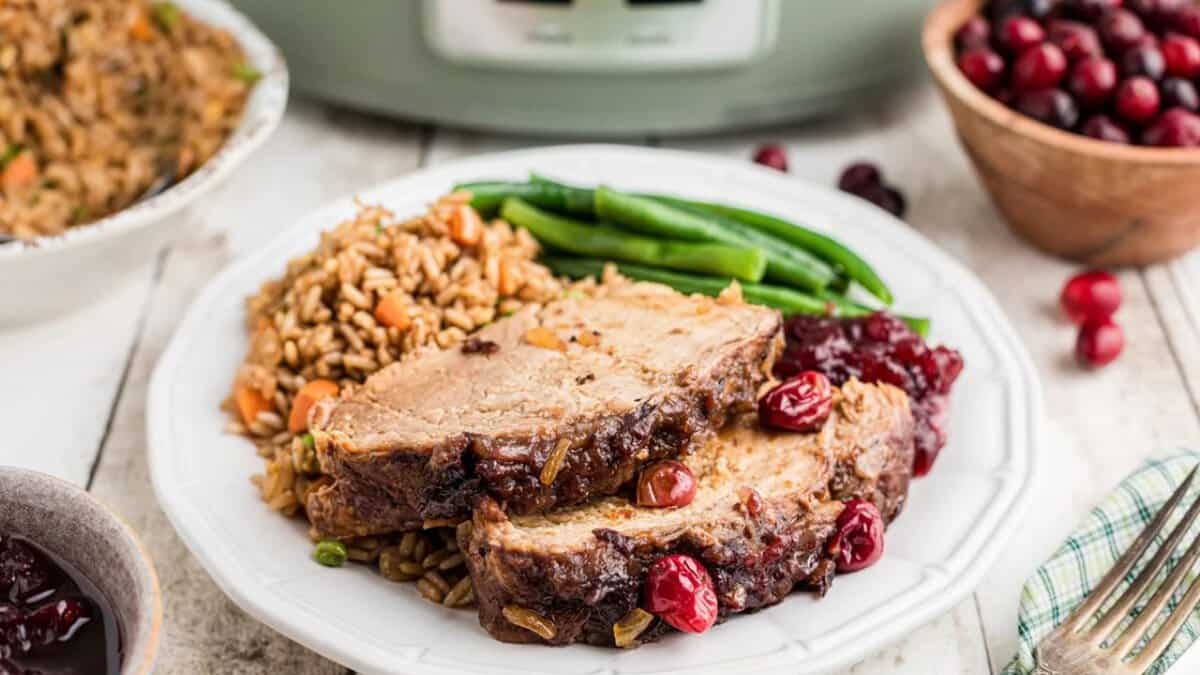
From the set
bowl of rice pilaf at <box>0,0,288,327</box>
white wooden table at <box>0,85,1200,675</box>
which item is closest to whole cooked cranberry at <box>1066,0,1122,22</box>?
white wooden table at <box>0,85,1200,675</box>

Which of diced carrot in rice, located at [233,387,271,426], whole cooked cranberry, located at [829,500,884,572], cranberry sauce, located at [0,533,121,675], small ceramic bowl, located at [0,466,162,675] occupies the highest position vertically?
small ceramic bowl, located at [0,466,162,675]

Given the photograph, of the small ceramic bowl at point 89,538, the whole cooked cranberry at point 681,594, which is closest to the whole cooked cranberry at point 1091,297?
the whole cooked cranberry at point 681,594

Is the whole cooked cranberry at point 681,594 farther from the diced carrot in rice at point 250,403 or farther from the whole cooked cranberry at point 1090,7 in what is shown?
the whole cooked cranberry at point 1090,7

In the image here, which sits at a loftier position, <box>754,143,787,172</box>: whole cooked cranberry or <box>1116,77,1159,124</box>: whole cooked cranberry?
<box>1116,77,1159,124</box>: whole cooked cranberry

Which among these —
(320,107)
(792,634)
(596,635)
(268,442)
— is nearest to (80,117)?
(320,107)

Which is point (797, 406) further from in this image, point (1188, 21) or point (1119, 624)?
point (1188, 21)

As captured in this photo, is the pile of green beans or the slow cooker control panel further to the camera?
the slow cooker control panel

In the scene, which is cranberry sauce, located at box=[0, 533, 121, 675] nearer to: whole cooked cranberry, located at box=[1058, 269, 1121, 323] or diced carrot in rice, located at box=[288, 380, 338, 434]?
diced carrot in rice, located at box=[288, 380, 338, 434]
